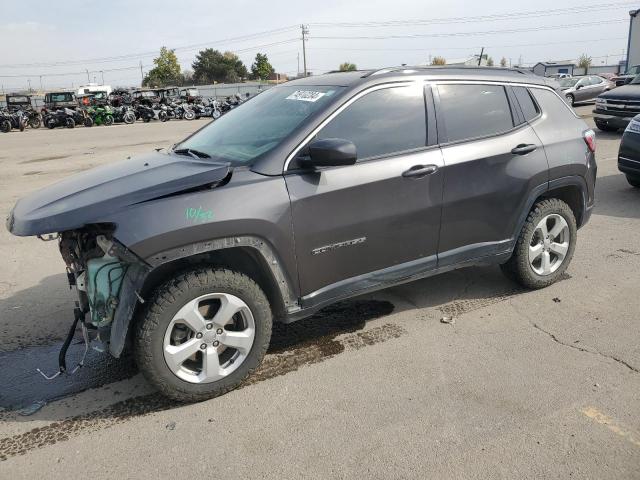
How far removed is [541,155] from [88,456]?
12.4 feet

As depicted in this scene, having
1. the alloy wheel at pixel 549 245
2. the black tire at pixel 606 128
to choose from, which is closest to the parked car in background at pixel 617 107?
the black tire at pixel 606 128

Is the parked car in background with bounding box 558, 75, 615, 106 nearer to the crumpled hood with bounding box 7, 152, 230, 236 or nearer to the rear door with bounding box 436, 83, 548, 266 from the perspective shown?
the rear door with bounding box 436, 83, 548, 266

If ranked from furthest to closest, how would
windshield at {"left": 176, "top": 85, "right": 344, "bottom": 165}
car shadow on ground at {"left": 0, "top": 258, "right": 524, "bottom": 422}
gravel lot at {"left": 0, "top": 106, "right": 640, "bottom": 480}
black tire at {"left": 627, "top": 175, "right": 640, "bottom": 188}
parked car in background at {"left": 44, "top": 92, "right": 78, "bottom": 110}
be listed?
parked car in background at {"left": 44, "top": 92, "right": 78, "bottom": 110}, black tire at {"left": 627, "top": 175, "right": 640, "bottom": 188}, windshield at {"left": 176, "top": 85, "right": 344, "bottom": 165}, car shadow on ground at {"left": 0, "top": 258, "right": 524, "bottom": 422}, gravel lot at {"left": 0, "top": 106, "right": 640, "bottom": 480}

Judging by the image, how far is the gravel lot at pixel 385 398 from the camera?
2.63 meters

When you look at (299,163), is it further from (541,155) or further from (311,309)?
(541,155)

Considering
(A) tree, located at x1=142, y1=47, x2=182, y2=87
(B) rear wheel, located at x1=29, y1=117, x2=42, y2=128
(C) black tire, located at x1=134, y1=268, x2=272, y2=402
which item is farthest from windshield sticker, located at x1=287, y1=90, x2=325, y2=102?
(A) tree, located at x1=142, y1=47, x2=182, y2=87

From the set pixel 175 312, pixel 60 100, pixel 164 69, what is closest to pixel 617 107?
pixel 175 312

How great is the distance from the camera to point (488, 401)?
306cm

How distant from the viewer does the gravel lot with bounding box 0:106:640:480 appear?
2627mm

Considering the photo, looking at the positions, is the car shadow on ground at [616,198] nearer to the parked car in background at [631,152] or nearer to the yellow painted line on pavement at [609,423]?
the parked car in background at [631,152]

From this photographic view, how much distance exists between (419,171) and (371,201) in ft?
1.45

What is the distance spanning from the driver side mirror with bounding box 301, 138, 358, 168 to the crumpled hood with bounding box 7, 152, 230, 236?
0.51 meters

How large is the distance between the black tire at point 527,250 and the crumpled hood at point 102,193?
2.57 m

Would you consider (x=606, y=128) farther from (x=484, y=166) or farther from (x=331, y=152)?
(x=331, y=152)
